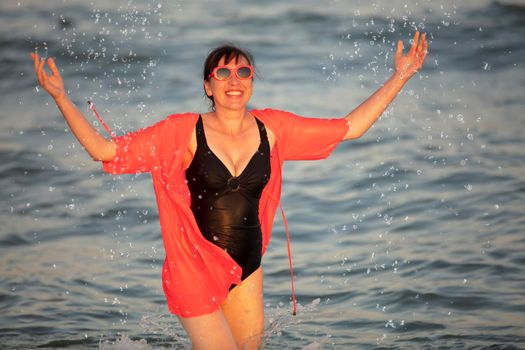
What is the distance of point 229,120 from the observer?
5801 millimetres

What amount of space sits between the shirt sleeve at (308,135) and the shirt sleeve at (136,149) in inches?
27.0

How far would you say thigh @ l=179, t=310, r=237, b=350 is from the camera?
220 inches

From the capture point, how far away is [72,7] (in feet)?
56.5

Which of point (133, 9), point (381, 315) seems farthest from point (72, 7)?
point (381, 315)

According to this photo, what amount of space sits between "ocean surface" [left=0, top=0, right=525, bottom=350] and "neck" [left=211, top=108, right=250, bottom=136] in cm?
143

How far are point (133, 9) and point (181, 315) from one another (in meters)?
12.1

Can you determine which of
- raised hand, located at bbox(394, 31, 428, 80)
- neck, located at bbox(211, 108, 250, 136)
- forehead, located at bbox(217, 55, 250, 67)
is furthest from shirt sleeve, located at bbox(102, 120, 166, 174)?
raised hand, located at bbox(394, 31, 428, 80)

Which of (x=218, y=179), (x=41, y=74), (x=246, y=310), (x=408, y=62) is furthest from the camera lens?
(x=408, y=62)

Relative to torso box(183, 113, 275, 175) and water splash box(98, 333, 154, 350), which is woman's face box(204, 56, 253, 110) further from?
water splash box(98, 333, 154, 350)

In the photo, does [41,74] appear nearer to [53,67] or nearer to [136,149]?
[53,67]

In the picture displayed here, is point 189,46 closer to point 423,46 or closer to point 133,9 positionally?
point 133,9

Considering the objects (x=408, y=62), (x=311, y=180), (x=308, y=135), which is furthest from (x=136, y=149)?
(x=311, y=180)

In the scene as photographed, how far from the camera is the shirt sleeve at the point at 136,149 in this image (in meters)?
5.62

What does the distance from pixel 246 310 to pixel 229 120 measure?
3.21 ft
